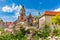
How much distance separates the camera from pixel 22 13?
62.6 m

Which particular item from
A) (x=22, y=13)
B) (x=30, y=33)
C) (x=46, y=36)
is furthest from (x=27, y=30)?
(x=22, y=13)

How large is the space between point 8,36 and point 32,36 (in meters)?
0.76

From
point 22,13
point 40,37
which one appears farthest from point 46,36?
point 22,13

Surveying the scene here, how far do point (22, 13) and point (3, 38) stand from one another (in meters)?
55.9

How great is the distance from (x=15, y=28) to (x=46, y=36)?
3.46ft

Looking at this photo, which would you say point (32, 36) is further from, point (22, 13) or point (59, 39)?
point (22, 13)

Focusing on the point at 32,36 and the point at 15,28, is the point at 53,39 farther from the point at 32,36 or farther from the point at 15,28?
the point at 15,28

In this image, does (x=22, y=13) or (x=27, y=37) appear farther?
(x=22, y=13)

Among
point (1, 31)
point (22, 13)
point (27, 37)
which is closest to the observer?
point (27, 37)

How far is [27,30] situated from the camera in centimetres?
676

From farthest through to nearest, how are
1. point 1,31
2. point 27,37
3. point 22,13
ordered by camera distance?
point 22,13 → point 1,31 → point 27,37

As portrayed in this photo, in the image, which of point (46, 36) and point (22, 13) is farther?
point (22, 13)

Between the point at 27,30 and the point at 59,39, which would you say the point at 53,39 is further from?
the point at 27,30

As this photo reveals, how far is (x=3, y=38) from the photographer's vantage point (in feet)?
22.1
